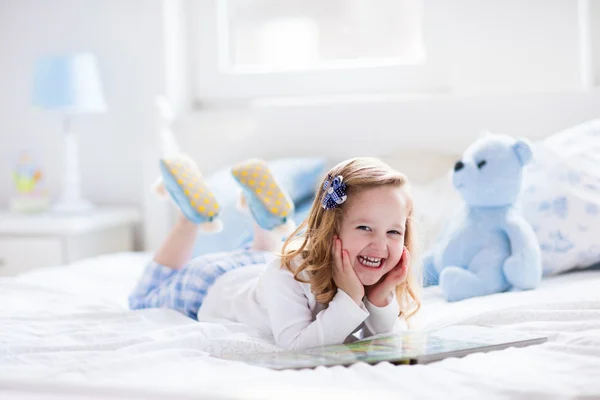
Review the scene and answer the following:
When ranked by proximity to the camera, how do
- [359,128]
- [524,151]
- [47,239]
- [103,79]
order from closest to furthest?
[524,151] → [359,128] → [47,239] → [103,79]

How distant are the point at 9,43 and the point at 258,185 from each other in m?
1.84

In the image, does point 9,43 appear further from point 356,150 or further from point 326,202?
point 326,202

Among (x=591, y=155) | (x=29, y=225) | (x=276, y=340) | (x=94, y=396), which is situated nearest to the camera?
(x=94, y=396)

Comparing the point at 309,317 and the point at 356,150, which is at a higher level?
the point at 356,150

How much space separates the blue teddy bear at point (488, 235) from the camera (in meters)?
1.76

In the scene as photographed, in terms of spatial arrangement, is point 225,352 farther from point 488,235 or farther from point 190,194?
point 488,235

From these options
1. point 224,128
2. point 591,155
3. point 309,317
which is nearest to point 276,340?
point 309,317

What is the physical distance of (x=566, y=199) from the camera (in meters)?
1.91

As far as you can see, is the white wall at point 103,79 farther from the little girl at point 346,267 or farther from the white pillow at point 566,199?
the little girl at point 346,267

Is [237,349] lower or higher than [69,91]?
lower

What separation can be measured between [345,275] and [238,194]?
0.82 meters

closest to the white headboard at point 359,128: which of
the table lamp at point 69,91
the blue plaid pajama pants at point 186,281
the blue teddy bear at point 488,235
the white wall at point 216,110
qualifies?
the white wall at point 216,110

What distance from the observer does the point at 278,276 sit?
1411 mm

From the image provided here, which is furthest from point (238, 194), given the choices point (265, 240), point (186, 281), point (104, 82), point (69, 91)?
point (104, 82)
